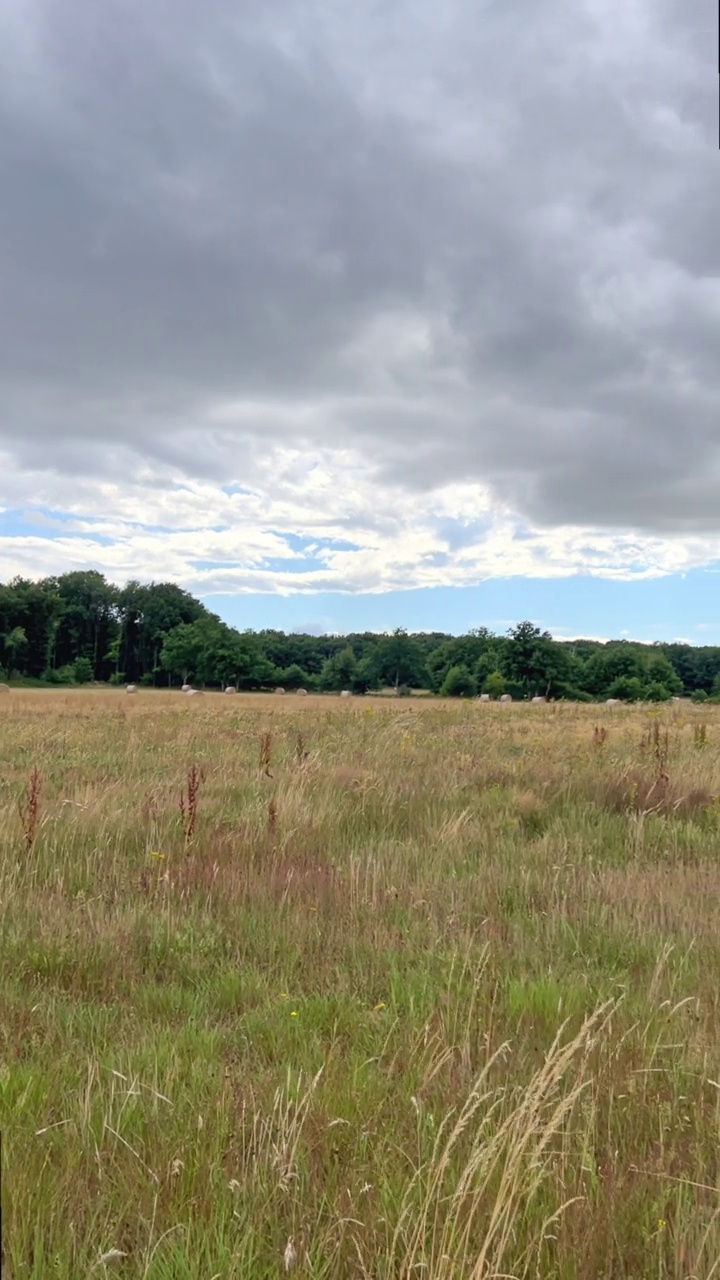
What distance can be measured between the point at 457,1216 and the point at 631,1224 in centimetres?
51

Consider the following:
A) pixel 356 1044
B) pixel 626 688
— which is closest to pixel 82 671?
pixel 626 688

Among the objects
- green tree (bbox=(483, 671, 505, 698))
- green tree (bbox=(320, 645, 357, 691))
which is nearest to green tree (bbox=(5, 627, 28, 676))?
green tree (bbox=(320, 645, 357, 691))

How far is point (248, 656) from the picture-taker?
4131 inches

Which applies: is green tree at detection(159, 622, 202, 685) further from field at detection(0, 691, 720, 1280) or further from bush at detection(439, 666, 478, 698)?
field at detection(0, 691, 720, 1280)

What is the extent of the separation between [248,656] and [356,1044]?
339 ft

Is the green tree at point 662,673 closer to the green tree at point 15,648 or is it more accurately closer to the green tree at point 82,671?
the green tree at point 82,671

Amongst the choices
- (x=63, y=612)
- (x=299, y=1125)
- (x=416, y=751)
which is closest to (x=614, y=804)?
(x=416, y=751)

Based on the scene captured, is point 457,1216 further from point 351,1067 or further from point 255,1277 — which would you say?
point 351,1067

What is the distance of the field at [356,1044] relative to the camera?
1.85 m

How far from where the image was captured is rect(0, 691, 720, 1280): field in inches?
72.7

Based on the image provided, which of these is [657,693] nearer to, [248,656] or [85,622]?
[248,656]

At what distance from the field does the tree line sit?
8432 centimetres

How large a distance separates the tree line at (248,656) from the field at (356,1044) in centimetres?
8432

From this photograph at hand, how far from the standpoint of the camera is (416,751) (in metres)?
10.9
